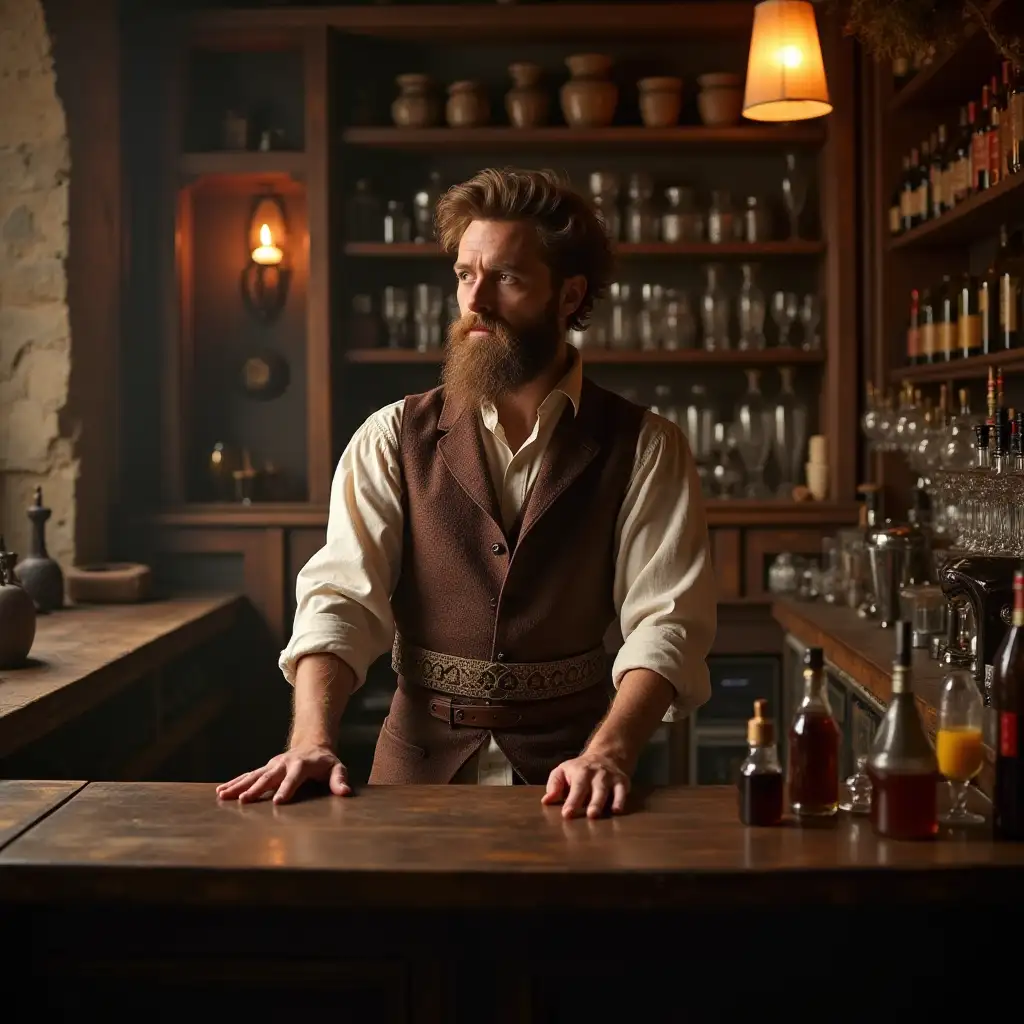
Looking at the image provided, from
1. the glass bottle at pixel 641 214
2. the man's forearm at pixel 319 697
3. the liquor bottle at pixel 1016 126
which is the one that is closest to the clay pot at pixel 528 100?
the glass bottle at pixel 641 214

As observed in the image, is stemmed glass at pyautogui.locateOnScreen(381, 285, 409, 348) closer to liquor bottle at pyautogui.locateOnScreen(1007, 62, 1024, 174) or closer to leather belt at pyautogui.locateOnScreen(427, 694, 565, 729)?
liquor bottle at pyautogui.locateOnScreen(1007, 62, 1024, 174)

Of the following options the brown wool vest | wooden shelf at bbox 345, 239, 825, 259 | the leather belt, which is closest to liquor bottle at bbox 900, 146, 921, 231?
wooden shelf at bbox 345, 239, 825, 259

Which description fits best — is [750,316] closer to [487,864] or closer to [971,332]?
[971,332]

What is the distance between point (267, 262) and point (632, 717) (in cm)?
315

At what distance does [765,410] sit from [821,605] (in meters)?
0.86

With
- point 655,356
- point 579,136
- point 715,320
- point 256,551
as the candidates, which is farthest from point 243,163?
point 715,320

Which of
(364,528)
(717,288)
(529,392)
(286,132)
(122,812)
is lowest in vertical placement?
(122,812)

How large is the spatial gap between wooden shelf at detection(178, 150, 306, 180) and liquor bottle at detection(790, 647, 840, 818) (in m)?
3.24

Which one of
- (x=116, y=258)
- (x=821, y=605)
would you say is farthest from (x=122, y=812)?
(x=116, y=258)

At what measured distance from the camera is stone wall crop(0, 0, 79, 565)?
3.96 meters

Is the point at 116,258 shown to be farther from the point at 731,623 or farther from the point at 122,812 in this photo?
the point at 122,812

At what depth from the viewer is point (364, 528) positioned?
7.43ft

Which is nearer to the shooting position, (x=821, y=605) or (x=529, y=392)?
(x=529, y=392)

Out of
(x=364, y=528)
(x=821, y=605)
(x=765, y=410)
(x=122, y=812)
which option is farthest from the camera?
(x=765, y=410)
